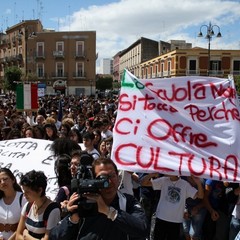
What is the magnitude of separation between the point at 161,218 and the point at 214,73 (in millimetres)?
49600

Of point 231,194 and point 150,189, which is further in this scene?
point 150,189

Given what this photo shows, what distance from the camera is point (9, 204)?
11.2 ft

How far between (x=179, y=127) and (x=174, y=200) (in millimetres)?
1091

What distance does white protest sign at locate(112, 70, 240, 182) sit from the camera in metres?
3.06

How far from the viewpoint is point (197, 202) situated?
4.46 metres

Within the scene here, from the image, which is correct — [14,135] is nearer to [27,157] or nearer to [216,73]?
[27,157]

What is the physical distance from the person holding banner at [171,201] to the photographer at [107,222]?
66.7 inches

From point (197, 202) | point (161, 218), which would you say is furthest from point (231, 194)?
point (161, 218)

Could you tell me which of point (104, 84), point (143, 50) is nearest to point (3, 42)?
point (104, 84)

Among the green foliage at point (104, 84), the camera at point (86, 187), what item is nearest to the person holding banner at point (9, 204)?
the camera at point (86, 187)

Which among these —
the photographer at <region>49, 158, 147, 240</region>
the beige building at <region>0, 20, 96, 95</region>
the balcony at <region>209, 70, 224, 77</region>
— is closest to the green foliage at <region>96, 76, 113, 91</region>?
the beige building at <region>0, 20, 96, 95</region>

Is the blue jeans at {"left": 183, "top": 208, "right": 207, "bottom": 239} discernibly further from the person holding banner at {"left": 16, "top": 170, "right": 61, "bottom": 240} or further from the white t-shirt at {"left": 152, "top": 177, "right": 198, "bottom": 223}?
the person holding banner at {"left": 16, "top": 170, "right": 61, "bottom": 240}

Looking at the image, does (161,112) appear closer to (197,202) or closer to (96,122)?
(197,202)

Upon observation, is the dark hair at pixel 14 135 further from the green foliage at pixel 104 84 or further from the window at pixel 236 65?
the green foliage at pixel 104 84
